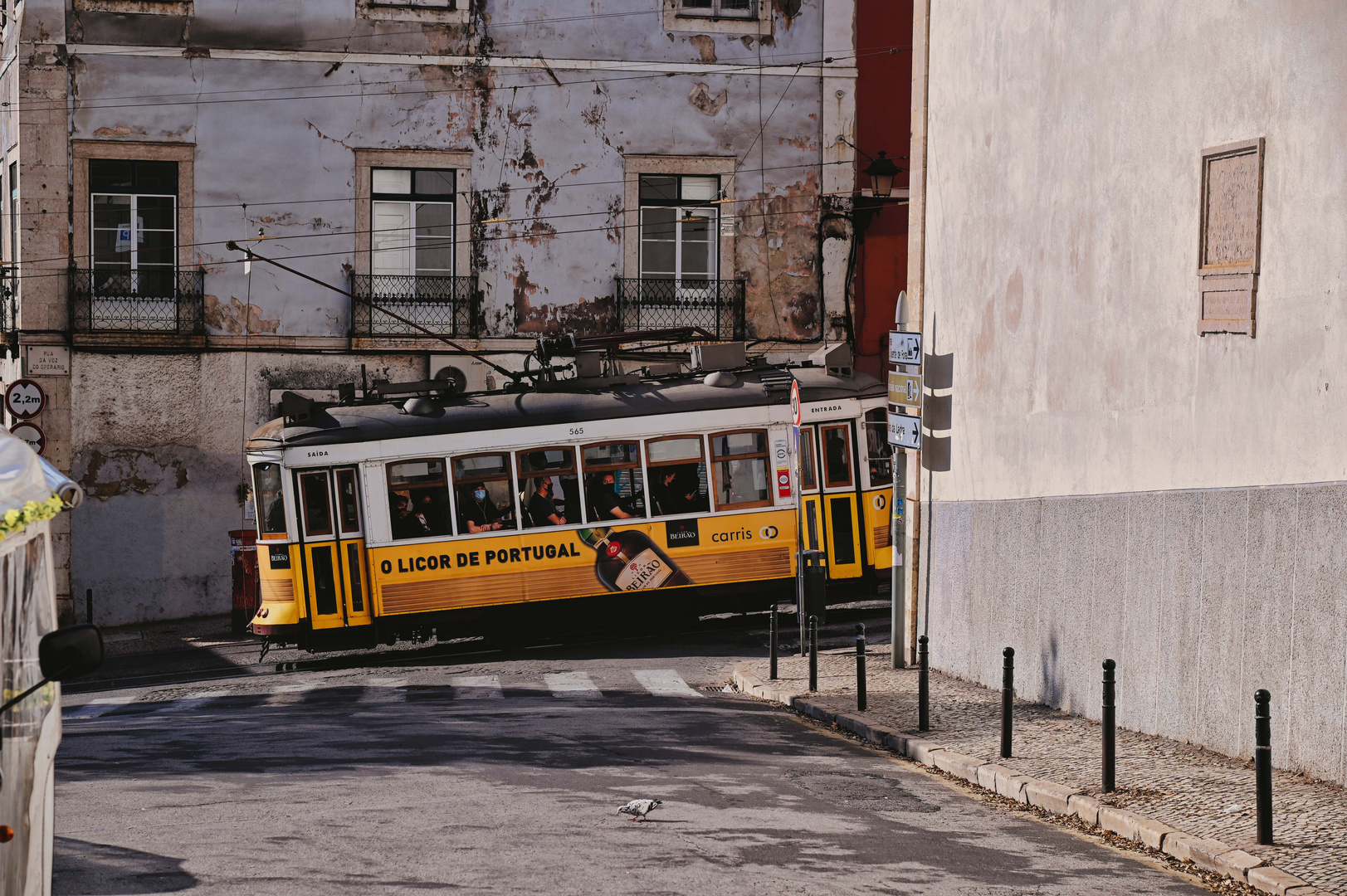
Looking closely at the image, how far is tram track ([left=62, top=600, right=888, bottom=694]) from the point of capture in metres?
18.7

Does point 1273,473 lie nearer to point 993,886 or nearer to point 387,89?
point 993,886

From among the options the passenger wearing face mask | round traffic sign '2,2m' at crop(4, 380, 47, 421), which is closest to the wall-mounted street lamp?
the passenger wearing face mask

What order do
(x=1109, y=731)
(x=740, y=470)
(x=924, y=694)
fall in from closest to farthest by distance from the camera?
(x=1109, y=731), (x=924, y=694), (x=740, y=470)

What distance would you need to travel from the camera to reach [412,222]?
2617cm

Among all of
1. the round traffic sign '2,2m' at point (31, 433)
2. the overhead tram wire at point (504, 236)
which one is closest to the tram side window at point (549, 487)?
the round traffic sign '2,2m' at point (31, 433)

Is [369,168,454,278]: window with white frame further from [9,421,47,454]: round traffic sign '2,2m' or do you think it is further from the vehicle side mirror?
the vehicle side mirror

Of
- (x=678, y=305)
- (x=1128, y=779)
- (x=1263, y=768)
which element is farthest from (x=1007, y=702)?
(x=678, y=305)

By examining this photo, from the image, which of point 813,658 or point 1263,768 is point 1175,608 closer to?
point 1263,768

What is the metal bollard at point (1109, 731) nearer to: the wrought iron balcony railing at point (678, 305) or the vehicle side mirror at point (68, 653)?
the vehicle side mirror at point (68, 653)

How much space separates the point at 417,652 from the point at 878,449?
6499 millimetres

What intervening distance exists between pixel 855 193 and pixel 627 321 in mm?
4480

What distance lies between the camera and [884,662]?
17047 mm

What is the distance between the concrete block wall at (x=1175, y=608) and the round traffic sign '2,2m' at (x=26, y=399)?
1298 centimetres

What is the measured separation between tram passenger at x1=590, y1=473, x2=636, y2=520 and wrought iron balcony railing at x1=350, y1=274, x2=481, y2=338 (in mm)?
6932
